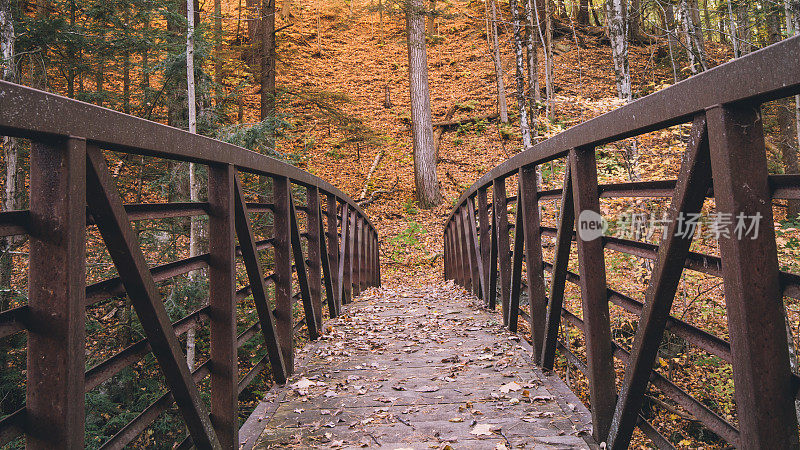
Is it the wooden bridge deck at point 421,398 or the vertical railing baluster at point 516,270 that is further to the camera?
the vertical railing baluster at point 516,270

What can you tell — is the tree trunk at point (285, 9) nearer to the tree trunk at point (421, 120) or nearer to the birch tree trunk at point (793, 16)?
the tree trunk at point (421, 120)

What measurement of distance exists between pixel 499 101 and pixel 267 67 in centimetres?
878

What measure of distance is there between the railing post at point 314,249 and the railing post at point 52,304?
10.4ft

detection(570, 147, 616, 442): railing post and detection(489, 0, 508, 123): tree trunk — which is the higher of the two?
detection(489, 0, 508, 123): tree trunk

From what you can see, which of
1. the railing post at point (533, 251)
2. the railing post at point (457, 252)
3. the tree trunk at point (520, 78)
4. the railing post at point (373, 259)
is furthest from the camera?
the tree trunk at point (520, 78)

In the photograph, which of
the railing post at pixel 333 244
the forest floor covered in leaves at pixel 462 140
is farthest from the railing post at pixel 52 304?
the forest floor covered in leaves at pixel 462 140

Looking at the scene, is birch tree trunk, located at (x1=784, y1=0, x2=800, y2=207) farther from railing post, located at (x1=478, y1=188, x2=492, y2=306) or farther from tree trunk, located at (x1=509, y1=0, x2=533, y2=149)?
railing post, located at (x1=478, y1=188, x2=492, y2=306)

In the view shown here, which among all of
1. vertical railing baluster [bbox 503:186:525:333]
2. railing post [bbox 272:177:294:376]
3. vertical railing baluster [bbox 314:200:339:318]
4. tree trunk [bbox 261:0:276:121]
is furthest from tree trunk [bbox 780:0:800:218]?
tree trunk [bbox 261:0:276:121]

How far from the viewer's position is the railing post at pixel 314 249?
15.2 ft

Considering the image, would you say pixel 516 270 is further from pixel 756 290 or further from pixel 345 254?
pixel 345 254

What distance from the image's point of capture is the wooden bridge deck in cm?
250

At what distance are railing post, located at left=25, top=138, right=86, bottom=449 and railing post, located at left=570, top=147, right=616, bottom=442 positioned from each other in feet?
7.10

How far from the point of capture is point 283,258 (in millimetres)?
3615

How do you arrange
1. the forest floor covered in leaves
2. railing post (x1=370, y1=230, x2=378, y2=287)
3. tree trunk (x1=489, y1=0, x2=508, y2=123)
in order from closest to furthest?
1. the forest floor covered in leaves
2. railing post (x1=370, y1=230, x2=378, y2=287)
3. tree trunk (x1=489, y1=0, x2=508, y2=123)
